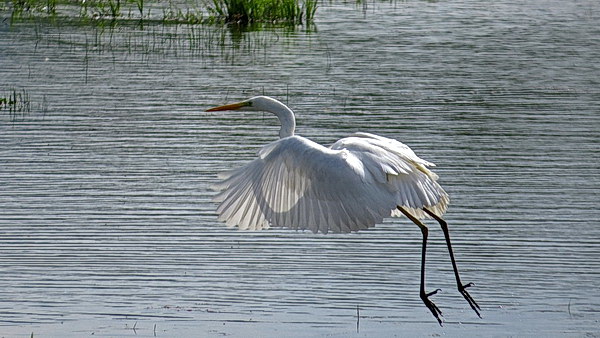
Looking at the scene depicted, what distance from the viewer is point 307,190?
7.80 metres

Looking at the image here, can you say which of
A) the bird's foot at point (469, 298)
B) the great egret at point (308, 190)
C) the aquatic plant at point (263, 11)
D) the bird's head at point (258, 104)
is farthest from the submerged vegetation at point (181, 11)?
the great egret at point (308, 190)

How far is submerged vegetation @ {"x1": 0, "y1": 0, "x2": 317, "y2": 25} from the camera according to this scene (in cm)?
2295

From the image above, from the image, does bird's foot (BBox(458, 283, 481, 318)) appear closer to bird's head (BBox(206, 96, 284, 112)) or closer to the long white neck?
the long white neck

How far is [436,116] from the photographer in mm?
14664

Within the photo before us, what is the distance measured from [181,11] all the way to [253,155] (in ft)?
39.6

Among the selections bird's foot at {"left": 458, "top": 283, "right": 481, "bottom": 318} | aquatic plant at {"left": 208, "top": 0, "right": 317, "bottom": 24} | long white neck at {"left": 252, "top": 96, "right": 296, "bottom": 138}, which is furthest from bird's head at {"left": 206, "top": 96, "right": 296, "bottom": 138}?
aquatic plant at {"left": 208, "top": 0, "right": 317, "bottom": 24}

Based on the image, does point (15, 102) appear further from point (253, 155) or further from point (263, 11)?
point (263, 11)

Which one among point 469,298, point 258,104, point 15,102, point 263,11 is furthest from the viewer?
point 263,11

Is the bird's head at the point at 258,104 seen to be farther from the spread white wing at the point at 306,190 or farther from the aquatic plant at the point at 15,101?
the aquatic plant at the point at 15,101

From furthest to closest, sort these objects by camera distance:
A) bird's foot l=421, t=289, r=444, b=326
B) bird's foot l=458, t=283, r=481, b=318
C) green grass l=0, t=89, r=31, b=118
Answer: green grass l=0, t=89, r=31, b=118 < bird's foot l=458, t=283, r=481, b=318 < bird's foot l=421, t=289, r=444, b=326

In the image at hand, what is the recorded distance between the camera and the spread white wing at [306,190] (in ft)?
25.3

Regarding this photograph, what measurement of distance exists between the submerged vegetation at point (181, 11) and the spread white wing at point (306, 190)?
15.3 m

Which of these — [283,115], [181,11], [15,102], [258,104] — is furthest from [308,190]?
[181,11]

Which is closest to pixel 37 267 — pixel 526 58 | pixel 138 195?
pixel 138 195
